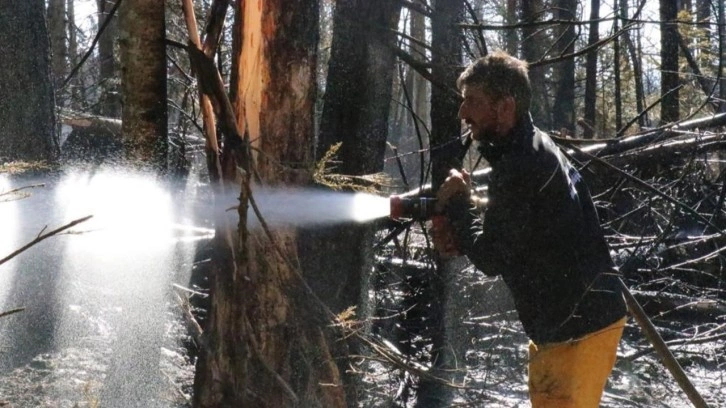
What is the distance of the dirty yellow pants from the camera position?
3250 millimetres

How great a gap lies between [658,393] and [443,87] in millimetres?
2955

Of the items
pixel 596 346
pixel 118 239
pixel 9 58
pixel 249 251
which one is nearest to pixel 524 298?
pixel 596 346

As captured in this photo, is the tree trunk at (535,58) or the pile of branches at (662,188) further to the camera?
the tree trunk at (535,58)

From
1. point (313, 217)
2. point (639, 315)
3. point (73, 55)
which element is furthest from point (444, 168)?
point (73, 55)

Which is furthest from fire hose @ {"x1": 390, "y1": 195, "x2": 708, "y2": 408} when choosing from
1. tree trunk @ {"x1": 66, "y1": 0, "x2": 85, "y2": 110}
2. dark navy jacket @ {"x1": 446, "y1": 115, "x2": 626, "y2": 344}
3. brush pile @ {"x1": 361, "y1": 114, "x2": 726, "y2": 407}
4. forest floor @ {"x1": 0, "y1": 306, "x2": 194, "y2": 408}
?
tree trunk @ {"x1": 66, "y1": 0, "x2": 85, "y2": 110}

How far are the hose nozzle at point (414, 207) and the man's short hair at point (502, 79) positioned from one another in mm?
579

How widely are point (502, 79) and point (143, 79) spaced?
8.05ft

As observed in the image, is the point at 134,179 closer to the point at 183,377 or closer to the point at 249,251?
the point at 183,377

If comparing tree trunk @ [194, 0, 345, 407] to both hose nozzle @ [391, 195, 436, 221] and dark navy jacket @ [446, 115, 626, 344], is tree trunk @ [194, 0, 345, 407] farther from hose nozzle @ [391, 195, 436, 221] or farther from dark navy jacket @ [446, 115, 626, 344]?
dark navy jacket @ [446, 115, 626, 344]

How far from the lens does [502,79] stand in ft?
10.7

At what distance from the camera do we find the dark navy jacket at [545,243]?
3150 mm

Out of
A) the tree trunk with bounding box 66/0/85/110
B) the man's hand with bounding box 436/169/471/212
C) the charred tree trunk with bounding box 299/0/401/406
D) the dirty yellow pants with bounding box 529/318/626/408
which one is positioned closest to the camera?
the dirty yellow pants with bounding box 529/318/626/408

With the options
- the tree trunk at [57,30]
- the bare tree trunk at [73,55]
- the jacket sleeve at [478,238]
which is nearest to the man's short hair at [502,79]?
the jacket sleeve at [478,238]

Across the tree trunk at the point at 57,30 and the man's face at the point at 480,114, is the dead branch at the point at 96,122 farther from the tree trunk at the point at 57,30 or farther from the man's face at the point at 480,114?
the man's face at the point at 480,114
